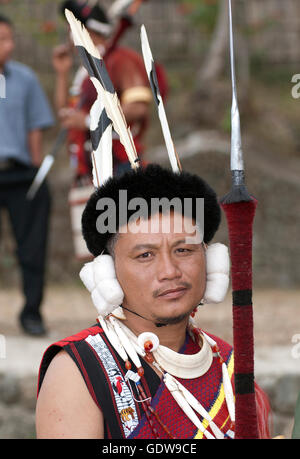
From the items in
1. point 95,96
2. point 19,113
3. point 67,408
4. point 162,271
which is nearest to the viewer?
point 67,408

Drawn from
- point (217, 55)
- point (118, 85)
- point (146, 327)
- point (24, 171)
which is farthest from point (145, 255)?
point (217, 55)

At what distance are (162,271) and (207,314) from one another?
3.81m

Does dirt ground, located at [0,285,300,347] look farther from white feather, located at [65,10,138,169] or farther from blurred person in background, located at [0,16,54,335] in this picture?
white feather, located at [65,10,138,169]

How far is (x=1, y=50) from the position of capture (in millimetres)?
4379

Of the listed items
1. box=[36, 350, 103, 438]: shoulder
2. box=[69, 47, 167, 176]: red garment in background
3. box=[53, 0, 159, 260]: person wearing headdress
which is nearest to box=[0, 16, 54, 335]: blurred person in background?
box=[53, 0, 159, 260]: person wearing headdress

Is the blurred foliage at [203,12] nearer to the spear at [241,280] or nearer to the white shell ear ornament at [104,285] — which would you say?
the white shell ear ornament at [104,285]

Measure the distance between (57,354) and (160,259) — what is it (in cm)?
31

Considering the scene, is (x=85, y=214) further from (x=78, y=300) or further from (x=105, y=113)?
(x=78, y=300)

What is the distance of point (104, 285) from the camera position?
5.71 feet

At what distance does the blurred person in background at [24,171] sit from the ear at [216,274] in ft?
9.04

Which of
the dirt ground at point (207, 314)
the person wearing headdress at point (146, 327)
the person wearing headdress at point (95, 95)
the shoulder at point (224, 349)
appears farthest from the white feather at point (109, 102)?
the dirt ground at point (207, 314)

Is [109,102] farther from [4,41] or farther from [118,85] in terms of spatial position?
[4,41]

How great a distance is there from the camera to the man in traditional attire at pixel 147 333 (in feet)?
5.36
